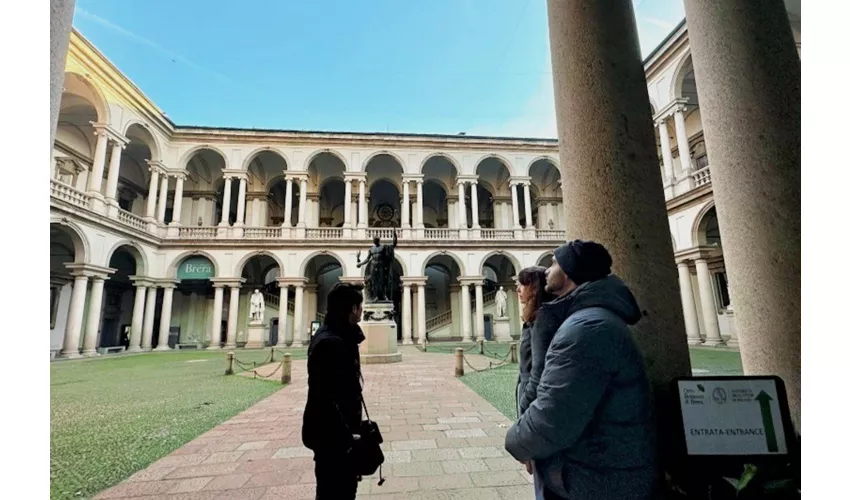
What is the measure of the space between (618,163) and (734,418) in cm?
125

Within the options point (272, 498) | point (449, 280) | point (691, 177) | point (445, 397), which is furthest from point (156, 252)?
point (691, 177)

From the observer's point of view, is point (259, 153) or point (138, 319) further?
point (259, 153)

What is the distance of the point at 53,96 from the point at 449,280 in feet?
86.3

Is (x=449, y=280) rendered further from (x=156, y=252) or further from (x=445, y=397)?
(x=445, y=397)

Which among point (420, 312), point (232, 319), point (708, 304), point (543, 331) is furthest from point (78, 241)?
point (708, 304)

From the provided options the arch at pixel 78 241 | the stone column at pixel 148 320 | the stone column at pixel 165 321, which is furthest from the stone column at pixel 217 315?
the arch at pixel 78 241

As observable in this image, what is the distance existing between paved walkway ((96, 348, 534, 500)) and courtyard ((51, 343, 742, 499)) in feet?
0.04

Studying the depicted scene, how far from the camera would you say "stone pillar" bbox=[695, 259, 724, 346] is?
16.3 meters

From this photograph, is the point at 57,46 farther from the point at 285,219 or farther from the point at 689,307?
the point at 285,219

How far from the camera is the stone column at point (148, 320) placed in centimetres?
2001

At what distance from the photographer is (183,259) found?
71.2 ft

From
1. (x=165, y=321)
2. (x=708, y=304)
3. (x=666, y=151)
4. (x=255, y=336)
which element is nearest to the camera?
(x=708, y=304)

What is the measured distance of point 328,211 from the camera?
29.3 metres

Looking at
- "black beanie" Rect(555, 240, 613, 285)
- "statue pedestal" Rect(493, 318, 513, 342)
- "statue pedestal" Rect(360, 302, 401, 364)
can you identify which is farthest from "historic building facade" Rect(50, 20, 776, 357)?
"black beanie" Rect(555, 240, 613, 285)
